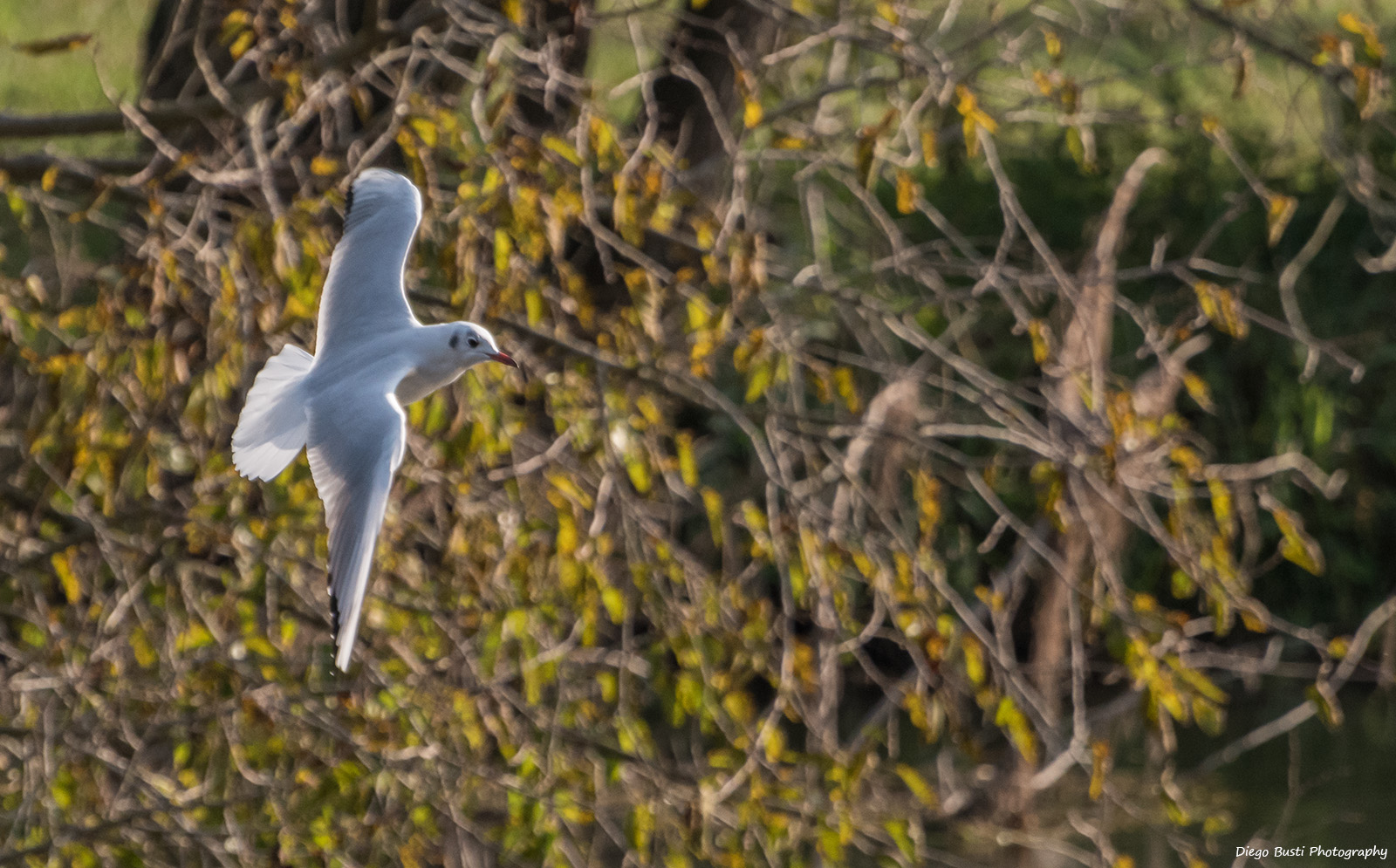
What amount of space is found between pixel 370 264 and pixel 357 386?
16.0 inches

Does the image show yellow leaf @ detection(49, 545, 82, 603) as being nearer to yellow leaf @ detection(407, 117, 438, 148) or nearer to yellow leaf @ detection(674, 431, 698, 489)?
yellow leaf @ detection(407, 117, 438, 148)

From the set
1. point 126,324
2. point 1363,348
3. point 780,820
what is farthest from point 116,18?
point 780,820

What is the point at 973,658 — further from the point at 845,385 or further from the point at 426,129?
the point at 426,129

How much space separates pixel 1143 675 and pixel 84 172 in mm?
2179

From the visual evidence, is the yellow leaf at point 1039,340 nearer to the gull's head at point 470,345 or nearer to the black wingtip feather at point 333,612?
the gull's head at point 470,345

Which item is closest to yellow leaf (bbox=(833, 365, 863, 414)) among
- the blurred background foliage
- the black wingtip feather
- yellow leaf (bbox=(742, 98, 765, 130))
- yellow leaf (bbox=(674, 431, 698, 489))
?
the blurred background foliage

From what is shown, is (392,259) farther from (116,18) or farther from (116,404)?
(116,18)

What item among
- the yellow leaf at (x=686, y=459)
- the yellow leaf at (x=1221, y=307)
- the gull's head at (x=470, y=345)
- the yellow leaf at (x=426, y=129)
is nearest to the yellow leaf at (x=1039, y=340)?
the yellow leaf at (x=1221, y=307)

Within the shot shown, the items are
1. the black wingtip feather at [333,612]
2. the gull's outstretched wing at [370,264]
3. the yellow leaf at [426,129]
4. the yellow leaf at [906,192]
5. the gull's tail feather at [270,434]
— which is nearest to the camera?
the black wingtip feather at [333,612]

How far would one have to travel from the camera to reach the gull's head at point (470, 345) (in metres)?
2.18

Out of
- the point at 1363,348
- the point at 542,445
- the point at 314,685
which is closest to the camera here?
the point at 314,685

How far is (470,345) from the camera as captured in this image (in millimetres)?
2201

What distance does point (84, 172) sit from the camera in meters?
3.55

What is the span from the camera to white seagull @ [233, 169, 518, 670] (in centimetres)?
209
